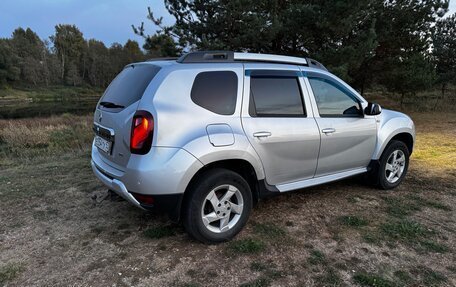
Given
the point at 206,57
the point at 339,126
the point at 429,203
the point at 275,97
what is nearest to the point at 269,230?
the point at 275,97

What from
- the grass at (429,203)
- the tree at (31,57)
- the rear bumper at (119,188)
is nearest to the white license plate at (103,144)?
the rear bumper at (119,188)

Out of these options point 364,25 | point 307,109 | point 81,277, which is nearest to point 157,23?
point 364,25

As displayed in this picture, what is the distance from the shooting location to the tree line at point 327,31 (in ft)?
34.0

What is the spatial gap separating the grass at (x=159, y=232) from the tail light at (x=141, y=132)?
0.98m

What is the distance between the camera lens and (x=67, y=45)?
75.6 meters

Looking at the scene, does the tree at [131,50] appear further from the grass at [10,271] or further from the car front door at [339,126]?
the grass at [10,271]

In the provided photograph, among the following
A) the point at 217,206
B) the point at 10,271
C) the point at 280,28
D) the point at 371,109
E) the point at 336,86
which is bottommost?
the point at 10,271

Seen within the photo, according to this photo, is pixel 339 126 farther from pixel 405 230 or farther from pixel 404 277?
pixel 404 277

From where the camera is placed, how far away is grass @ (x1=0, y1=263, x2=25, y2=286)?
2.59 meters

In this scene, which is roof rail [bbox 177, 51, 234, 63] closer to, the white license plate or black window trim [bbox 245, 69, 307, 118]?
black window trim [bbox 245, 69, 307, 118]

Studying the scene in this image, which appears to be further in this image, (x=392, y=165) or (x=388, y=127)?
(x=392, y=165)

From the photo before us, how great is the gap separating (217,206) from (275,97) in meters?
1.31

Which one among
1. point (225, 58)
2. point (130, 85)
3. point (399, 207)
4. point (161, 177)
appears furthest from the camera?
point (399, 207)

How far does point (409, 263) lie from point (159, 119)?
251 cm
